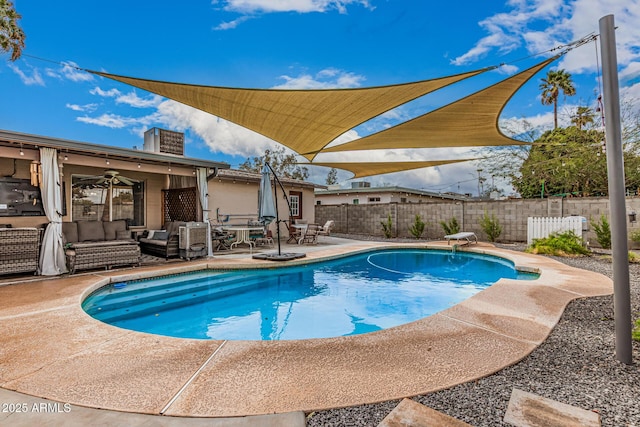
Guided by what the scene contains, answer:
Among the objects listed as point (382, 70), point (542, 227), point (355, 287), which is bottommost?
point (355, 287)

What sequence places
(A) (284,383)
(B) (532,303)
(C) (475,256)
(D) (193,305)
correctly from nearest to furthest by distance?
(A) (284,383) → (B) (532,303) → (D) (193,305) → (C) (475,256)

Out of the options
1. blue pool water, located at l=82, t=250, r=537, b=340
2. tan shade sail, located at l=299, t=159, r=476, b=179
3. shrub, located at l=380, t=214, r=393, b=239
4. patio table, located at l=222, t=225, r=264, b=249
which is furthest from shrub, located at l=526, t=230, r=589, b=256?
patio table, located at l=222, t=225, r=264, b=249

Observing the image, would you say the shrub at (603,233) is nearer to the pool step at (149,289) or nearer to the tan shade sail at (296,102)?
the tan shade sail at (296,102)

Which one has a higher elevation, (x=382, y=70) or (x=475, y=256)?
(x=382, y=70)

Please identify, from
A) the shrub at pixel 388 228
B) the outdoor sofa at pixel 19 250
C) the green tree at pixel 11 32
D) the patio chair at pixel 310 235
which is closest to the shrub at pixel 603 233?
the shrub at pixel 388 228

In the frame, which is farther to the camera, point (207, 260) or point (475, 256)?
point (475, 256)

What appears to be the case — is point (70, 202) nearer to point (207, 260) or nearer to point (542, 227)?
point (207, 260)

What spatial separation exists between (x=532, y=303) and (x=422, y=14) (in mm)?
6727

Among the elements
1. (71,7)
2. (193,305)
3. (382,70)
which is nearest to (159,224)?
(193,305)

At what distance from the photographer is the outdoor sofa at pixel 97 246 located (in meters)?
5.91

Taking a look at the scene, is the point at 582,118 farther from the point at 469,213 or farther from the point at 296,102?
the point at 296,102

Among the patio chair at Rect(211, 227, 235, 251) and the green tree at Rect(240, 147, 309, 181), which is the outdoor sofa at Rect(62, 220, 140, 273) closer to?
the patio chair at Rect(211, 227, 235, 251)

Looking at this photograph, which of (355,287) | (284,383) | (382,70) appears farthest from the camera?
(382,70)

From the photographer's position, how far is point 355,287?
6105 mm
